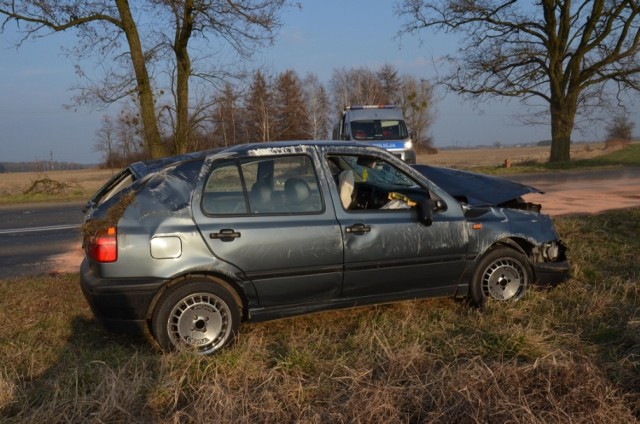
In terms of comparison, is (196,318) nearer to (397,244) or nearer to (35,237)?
(397,244)

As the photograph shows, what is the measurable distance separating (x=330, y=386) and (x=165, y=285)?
1524 millimetres

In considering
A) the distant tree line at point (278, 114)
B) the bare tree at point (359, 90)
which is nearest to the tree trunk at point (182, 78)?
the distant tree line at point (278, 114)

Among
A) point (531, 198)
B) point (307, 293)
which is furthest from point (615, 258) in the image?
point (531, 198)

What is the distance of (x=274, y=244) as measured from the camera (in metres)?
4.54

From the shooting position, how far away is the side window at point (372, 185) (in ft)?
16.9

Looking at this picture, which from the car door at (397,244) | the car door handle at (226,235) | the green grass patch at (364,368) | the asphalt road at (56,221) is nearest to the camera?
the green grass patch at (364,368)

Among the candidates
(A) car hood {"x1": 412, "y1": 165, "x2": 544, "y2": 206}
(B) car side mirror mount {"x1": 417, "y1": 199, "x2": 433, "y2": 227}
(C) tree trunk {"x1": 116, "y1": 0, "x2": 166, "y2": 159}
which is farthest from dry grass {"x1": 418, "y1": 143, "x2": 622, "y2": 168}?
(B) car side mirror mount {"x1": 417, "y1": 199, "x2": 433, "y2": 227}

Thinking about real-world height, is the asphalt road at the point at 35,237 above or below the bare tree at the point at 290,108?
below

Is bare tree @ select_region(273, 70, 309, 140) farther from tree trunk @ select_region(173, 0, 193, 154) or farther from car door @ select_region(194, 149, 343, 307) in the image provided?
car door @ select_region(194, 149, 343, 307)

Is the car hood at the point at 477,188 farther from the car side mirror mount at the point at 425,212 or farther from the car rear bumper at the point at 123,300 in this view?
the car rear bumper at the point at 123,300

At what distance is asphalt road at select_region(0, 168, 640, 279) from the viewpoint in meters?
8.56

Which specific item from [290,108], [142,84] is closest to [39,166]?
[142,84]

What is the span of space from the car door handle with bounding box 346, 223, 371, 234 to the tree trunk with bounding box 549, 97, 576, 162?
23892mm

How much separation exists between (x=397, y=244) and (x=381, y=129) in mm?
15382
